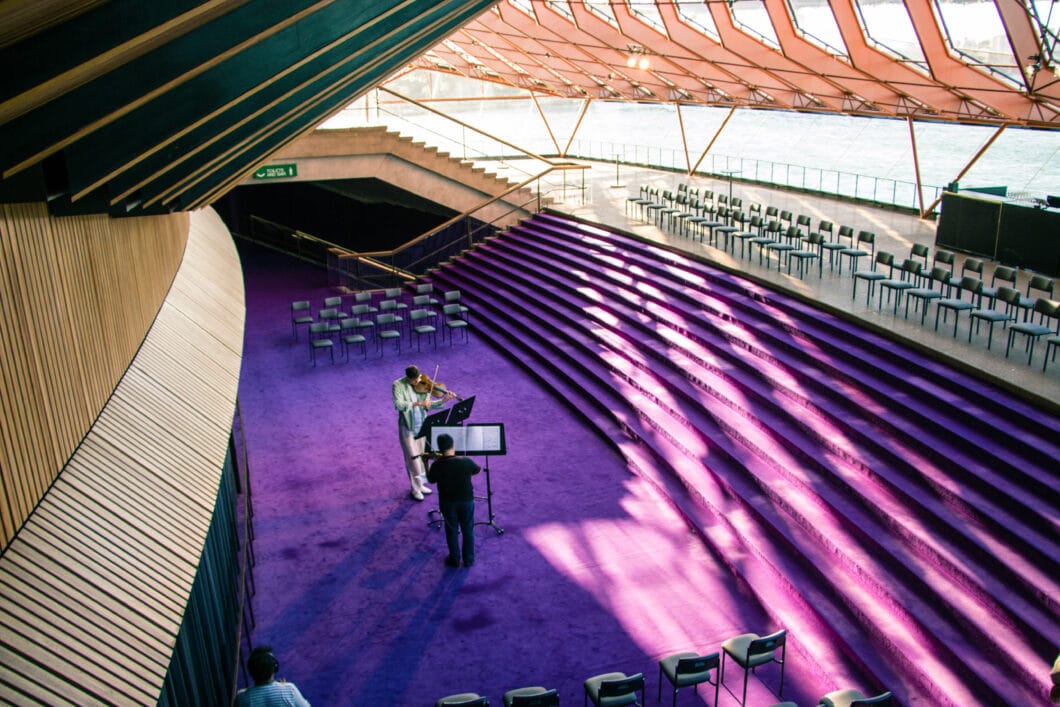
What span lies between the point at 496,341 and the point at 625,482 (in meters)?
7.64

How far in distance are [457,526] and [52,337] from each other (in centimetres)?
636

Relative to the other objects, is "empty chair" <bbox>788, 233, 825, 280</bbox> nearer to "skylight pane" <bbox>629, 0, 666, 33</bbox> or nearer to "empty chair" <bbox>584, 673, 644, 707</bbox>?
"skylight pane" <bbox>629, 0, 666, 33</bbox>

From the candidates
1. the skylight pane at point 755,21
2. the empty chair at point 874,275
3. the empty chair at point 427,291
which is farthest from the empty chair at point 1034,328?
the empty chair at point 427,291

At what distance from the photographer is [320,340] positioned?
2100 centimetres

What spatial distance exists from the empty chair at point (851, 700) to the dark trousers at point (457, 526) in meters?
4.66

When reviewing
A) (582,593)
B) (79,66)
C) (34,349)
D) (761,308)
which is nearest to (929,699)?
(582,593)

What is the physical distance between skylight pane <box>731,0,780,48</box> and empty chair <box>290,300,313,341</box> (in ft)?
41.9

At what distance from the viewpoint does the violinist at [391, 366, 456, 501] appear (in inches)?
505

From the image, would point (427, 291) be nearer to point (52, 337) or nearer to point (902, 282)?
point (902, 282)

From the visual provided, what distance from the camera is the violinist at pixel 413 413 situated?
1282 cm

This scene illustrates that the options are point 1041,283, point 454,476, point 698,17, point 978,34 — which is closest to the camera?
point 454,476

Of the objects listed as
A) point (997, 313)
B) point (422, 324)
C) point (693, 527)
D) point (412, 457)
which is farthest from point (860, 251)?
point (422, 324)

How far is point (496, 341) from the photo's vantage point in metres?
20.5

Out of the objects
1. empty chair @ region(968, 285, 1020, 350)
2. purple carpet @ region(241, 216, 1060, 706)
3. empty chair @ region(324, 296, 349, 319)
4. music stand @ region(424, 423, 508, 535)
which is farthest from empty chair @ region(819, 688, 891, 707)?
empty chair @ region(324, 296, 349, 319)
